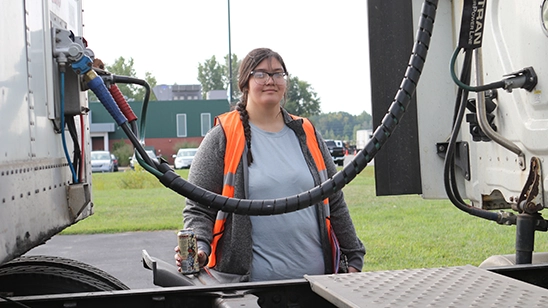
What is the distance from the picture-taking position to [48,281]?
3.65 m

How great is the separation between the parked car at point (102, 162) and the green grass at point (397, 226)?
21.2 meters

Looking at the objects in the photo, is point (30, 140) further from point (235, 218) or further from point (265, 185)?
point (265, 185)

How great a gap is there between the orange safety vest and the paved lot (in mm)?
4527

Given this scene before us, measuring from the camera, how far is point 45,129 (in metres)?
3.38

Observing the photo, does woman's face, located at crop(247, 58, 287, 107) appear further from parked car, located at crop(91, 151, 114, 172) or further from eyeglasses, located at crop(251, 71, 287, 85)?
parked car, located at crop(91, 151, 114, 172)

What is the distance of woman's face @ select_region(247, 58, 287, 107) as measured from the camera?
3.81 metres

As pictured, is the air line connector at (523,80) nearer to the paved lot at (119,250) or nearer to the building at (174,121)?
the paved lot at (119,250)

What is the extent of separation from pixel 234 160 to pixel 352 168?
3.23ft

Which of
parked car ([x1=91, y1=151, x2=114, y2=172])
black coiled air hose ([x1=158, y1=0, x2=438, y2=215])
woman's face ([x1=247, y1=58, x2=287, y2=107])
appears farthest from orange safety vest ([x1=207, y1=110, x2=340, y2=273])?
parked car ([x1=91, y1=151, x2=114, y2=172])

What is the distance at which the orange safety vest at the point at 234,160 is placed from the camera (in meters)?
3.66

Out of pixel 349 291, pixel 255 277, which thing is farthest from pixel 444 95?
pixel 349 291

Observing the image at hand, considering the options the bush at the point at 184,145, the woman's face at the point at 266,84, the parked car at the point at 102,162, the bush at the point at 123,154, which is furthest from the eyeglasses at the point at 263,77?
the bush at the point at 184,145

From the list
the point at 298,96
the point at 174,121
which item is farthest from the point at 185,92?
the point at 298,96

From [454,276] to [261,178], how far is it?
51.8 inches
